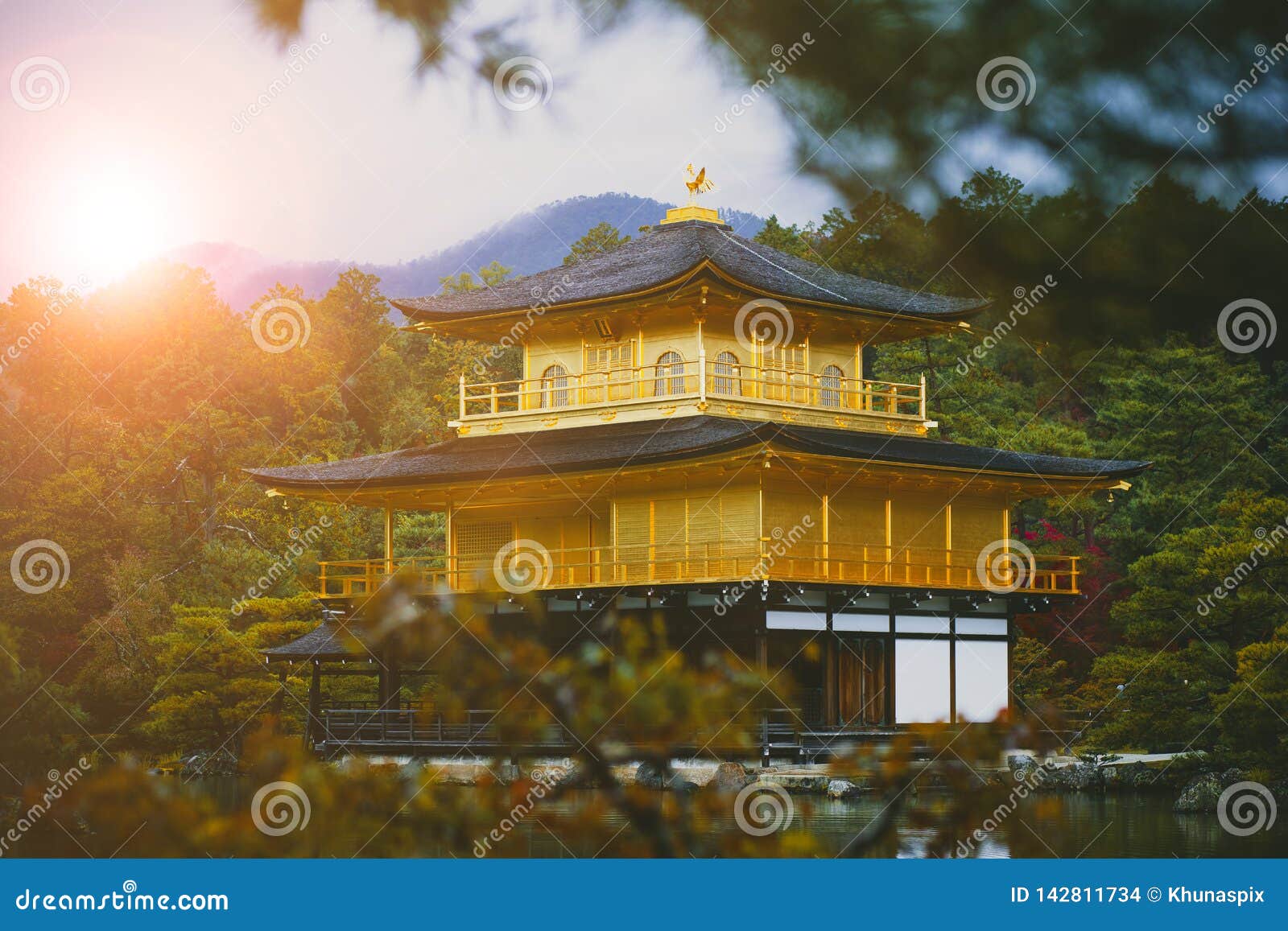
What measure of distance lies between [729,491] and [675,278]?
3761 mm

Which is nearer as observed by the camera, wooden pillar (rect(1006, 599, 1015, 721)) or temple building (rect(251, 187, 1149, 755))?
temple building (rect(251, 187, 1149, 755))

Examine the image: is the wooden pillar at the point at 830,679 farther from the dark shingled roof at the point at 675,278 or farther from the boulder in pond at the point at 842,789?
the dark shingled roof at the point at 675,278

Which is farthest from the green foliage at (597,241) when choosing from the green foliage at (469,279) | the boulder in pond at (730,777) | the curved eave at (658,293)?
the boulder in pond at (730,777)

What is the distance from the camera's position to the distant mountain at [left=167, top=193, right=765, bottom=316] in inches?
4845

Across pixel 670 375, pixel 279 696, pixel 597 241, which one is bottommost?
pixel 279 696

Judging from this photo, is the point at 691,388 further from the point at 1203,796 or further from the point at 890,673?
the point at 1203,796

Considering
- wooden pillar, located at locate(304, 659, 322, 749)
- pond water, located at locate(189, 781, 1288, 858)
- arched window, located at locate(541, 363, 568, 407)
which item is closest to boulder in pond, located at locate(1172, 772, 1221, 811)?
pond water, located at locate(189, 781, 1288, 858)

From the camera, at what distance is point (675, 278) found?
29156 millimetres

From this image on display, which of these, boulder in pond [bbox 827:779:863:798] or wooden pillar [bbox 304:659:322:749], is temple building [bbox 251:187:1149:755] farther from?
boulder in pond [bbox 827:779:863:798]

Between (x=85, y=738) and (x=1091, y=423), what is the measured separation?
1012 inches

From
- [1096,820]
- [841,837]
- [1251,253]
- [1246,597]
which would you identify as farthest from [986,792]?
[1246,597]

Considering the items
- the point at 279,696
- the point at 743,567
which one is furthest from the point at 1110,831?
the point at 279,696

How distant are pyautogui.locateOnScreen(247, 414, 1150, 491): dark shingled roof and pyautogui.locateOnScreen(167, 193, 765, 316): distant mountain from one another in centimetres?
7612

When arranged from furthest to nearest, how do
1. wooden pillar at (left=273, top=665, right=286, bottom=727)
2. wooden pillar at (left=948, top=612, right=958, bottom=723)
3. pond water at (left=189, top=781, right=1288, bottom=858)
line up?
1. wooden pillar at (left=273, top=665, right=286, bottom=727)
2. wooden pillar at (left=948, top=612, right=958, bottom=723)
3. pond water at (left=189, top=781, right=1288, bottom=858)
